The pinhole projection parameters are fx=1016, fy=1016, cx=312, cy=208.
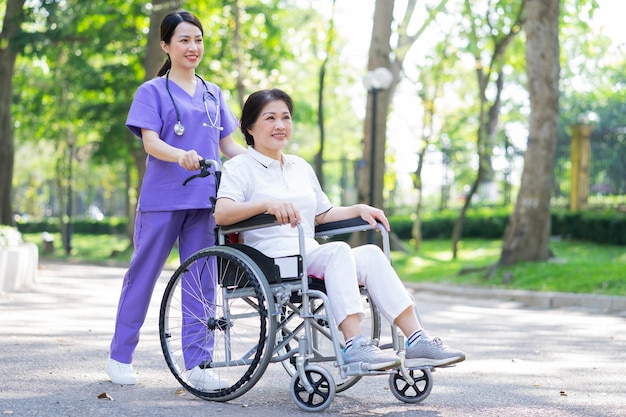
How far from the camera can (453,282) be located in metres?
14.4

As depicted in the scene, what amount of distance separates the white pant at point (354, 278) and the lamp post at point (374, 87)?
38.3 feet

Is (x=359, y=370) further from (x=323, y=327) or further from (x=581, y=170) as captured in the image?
(x=581, y=170)

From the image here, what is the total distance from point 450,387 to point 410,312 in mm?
919

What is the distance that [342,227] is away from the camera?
488 cm

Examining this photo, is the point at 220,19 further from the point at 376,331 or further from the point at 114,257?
the point at 376,331

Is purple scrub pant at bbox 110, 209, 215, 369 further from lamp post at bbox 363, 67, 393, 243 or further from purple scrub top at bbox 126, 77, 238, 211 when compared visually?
lamp post at bbox 363, 67, 393, 243

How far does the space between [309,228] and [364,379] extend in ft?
3.76

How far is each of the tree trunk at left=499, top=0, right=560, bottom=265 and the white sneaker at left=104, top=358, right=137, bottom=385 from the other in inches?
384

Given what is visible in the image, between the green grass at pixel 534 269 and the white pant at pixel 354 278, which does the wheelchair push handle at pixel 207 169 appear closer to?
the white pant at pixel 354 278

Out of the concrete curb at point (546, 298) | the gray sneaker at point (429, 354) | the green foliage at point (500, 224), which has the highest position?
the gray sneaker at point (429, 354)

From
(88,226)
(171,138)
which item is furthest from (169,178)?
(88,226)

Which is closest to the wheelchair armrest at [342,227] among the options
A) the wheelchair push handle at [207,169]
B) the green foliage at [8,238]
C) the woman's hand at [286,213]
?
the woman's hand at [286,213]

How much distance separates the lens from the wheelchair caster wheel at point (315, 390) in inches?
169

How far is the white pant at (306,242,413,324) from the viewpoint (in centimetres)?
438
